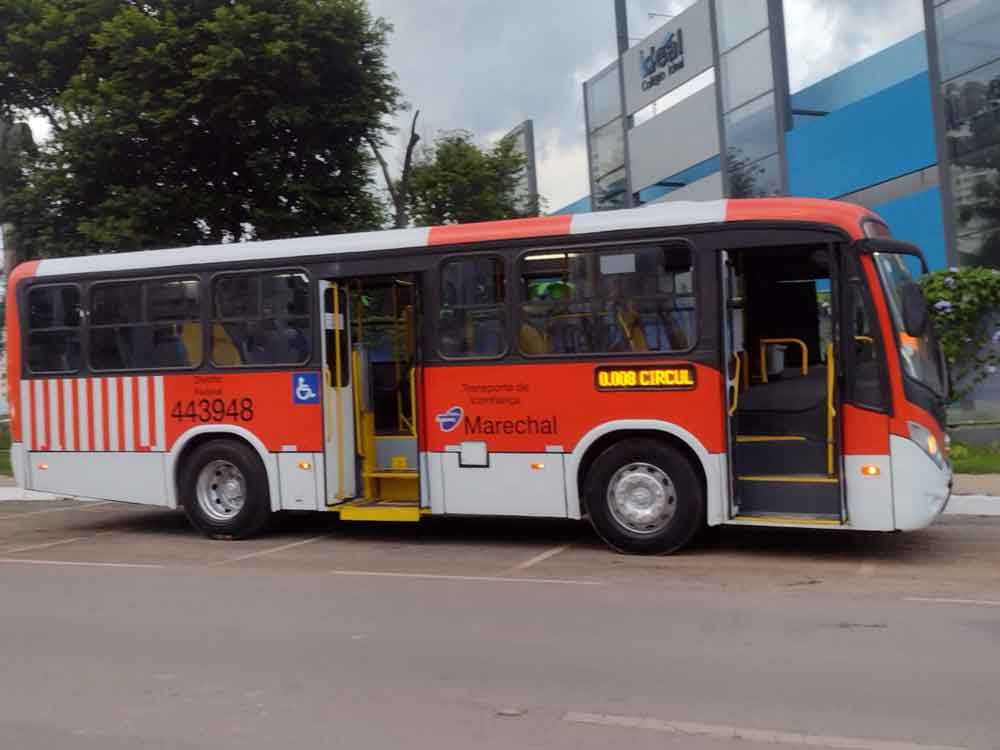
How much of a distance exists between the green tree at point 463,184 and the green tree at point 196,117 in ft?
3.34

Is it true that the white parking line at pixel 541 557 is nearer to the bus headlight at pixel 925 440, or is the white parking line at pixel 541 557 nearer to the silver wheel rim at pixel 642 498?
the silver wheel rim at pixel 642 498

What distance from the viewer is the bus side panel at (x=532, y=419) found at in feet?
30.3

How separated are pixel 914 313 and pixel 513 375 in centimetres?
347

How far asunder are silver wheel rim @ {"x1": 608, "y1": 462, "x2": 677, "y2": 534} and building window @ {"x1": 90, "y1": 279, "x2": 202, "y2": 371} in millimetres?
4630

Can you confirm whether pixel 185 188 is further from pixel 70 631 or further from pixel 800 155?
pixel 800 155

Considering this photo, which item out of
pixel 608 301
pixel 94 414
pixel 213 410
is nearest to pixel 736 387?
pixel 608 301

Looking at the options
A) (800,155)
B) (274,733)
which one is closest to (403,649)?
(274,733)

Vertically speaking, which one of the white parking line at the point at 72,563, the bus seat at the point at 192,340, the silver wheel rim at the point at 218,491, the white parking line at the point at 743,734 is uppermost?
the bus seat at the point at 192,340

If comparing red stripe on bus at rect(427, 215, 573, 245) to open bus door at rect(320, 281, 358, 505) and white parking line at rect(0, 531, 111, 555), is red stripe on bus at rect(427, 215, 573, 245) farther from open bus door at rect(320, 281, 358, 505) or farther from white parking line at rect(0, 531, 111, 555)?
white parking line at rect(0, 531, 111, 555)

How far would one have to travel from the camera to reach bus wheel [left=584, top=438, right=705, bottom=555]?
9.27m

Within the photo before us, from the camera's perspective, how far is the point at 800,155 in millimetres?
27125

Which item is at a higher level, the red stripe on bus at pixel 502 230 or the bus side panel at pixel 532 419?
the red stripe on bus at pixel 502 230

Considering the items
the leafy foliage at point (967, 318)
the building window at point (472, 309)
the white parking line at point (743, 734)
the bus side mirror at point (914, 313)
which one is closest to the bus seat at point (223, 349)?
the building window at point (472, 309)

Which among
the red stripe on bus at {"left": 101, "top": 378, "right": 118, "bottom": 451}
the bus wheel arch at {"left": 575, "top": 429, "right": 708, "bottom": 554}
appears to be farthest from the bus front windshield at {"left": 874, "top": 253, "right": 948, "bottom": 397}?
the red stripe on bus at {"left": 101, "top": 378, "right": 118, "bottom": 451}
